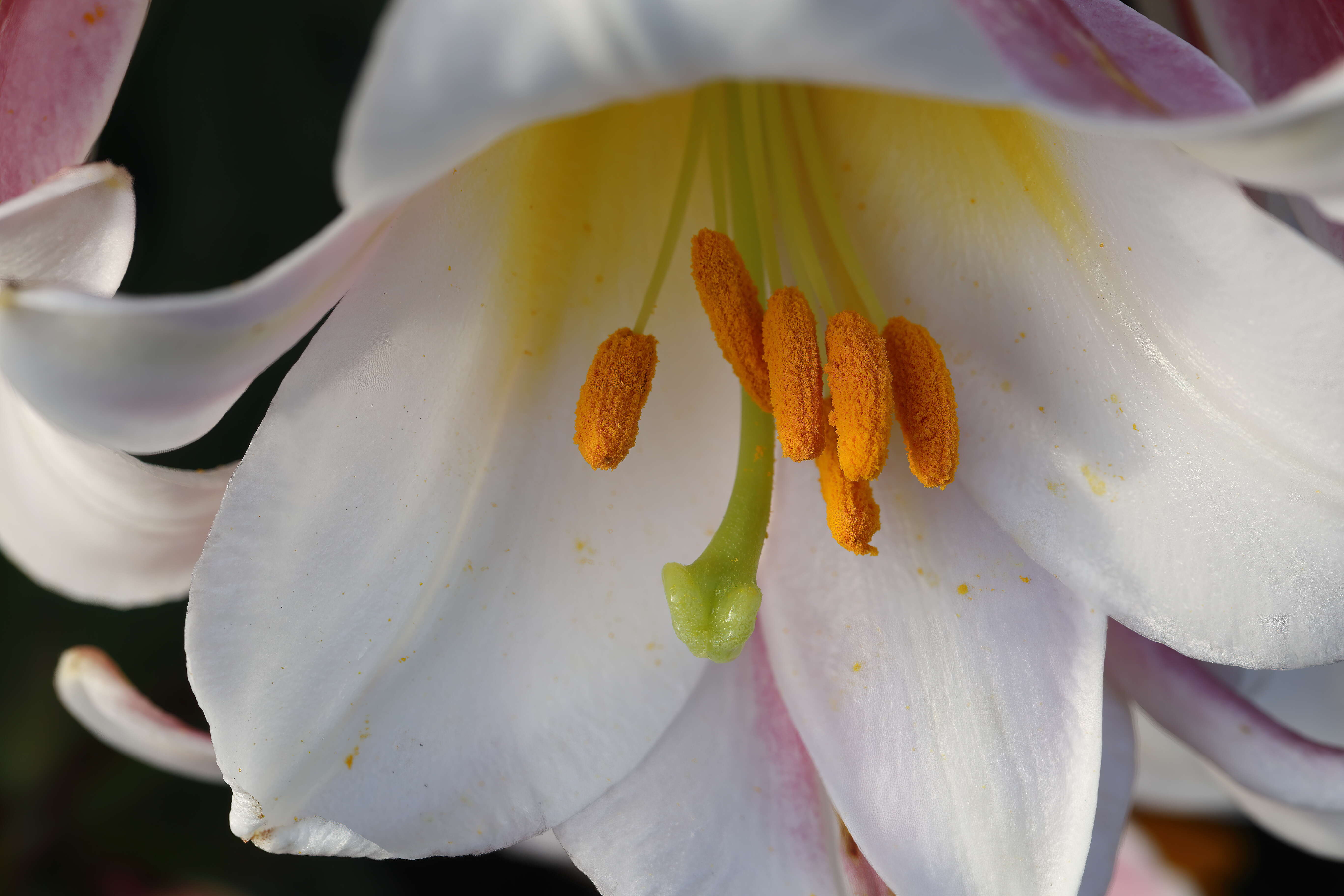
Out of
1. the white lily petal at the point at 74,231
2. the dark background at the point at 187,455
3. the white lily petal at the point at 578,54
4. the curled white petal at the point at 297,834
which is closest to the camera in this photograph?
the white lily petal at the point at 578,54

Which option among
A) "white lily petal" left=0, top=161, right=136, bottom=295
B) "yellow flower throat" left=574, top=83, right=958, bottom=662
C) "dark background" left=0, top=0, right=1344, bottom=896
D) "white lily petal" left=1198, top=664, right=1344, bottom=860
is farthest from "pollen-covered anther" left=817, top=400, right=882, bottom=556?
"dark background" left=0, top=0, right=1344, bottom=896

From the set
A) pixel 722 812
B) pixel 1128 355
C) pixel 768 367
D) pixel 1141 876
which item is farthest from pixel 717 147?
pixel 1141 876

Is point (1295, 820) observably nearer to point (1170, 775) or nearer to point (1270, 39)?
point (1170, 775)

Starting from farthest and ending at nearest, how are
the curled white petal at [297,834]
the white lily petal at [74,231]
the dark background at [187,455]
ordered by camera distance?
the dark background at [187,455], the curled white petal at [297,834], the white lily petal at [74,231]

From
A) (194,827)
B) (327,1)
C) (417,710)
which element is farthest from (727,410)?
(194,827)

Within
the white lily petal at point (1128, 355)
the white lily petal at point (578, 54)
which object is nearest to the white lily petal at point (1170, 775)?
the white lily petal at point (1128, 355)

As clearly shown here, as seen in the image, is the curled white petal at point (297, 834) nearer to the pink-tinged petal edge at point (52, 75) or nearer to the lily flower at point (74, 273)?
the lily flower at point (74, 273)
